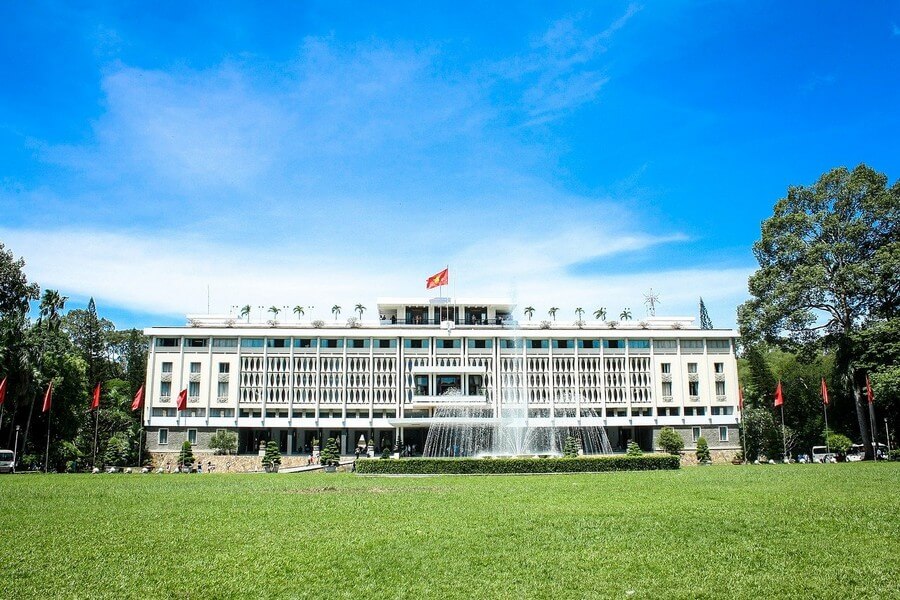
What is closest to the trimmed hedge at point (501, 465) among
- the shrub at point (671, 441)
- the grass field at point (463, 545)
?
the grass field at point (463, 545)

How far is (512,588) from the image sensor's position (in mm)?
9562

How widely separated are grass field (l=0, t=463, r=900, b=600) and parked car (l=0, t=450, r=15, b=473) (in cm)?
2077

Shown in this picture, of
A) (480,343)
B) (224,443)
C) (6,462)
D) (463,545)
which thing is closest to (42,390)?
(6,462)

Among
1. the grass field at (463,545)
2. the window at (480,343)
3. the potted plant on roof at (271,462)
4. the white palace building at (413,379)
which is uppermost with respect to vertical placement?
the window at (480,343)

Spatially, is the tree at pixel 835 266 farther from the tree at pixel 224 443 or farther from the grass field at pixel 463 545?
the tree at pixel 224 443

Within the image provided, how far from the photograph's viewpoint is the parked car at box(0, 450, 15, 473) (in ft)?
118

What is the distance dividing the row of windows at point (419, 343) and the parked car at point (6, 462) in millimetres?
22153

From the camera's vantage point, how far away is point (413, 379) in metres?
60.6

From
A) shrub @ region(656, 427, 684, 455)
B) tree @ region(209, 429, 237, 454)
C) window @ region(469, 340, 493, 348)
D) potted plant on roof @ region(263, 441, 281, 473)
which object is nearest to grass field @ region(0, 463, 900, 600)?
potted plant on roof @ region(263, 441, 281, 473)

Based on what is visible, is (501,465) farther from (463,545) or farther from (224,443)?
(224,443)

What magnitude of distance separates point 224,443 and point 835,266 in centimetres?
4392

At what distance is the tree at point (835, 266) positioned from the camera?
3691cm

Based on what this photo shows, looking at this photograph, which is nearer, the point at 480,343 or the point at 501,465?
the point at 501,465

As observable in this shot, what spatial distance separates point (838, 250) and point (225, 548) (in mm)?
36355
